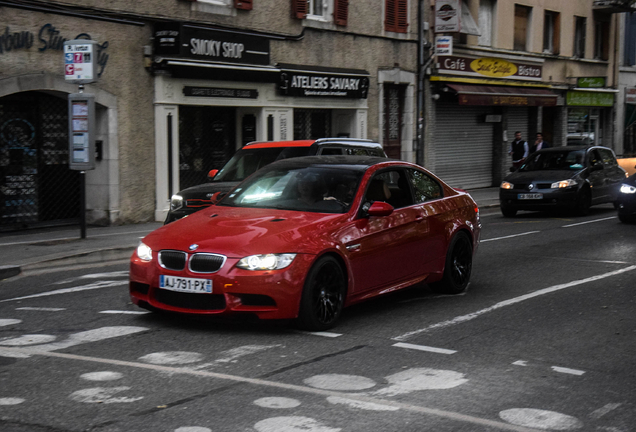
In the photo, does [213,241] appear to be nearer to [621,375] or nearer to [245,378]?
[245,378]

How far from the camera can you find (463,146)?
Result: 29641 millimetres

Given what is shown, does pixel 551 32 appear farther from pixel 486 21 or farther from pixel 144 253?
pixel 144 253

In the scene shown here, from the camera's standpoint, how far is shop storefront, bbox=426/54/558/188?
91.2 ft

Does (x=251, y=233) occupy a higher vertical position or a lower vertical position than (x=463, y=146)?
lower

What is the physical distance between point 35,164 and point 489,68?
17.7 m

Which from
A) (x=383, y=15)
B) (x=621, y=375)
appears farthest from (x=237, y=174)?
(x=383, y=15)

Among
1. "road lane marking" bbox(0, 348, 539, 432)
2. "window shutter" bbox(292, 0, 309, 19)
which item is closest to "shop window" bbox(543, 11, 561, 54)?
"window shutter" bbox(292, 0, 309, 19)

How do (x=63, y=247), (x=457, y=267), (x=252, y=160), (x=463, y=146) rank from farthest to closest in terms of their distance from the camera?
(x=463, y=146), (x=252, y=160), (x=63, y=247), (x=457, y=267)

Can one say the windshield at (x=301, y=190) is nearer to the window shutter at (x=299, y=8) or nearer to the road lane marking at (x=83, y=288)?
the road lane marking at (x=83, y=288)

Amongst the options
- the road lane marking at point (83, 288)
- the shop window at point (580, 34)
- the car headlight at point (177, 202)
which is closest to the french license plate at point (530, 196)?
the car headlight at point (177, 202)

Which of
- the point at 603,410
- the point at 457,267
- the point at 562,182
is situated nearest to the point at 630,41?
the point at 562,182

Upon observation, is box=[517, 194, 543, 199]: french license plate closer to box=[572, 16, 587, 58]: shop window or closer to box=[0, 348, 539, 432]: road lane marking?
box=[0, 348, 539, 432]: road lane marking

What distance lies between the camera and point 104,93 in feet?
55.6

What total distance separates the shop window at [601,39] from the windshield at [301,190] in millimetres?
A: 32316
